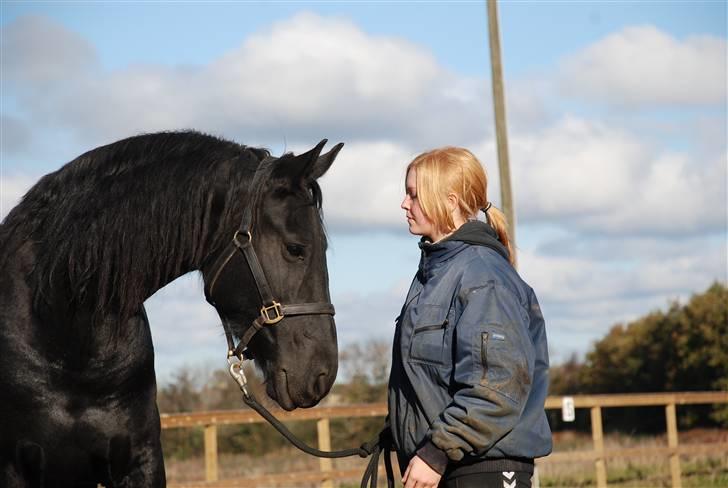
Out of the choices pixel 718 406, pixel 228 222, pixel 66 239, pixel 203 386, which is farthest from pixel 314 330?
pixel 718 406

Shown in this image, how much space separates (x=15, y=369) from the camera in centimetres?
374

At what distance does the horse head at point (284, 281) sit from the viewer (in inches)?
135

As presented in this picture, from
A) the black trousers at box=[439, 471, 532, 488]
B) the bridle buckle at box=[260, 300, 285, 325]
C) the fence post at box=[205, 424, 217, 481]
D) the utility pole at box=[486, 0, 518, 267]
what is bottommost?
the fence post at box=[205, 424, 217, 481]

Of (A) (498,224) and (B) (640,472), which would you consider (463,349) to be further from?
(B) (640,472)

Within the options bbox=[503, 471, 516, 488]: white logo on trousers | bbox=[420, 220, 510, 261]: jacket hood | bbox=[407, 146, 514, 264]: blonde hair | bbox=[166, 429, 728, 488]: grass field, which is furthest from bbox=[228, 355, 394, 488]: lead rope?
bbox=[166, 429, 728, 488]: grass field

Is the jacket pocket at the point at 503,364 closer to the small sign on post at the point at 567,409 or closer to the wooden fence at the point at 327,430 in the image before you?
the wooden fence at the point at 327,430

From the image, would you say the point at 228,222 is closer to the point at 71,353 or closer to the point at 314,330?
the point at 314,330

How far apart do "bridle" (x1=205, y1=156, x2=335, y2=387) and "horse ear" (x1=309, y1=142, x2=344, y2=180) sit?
0.17 meters

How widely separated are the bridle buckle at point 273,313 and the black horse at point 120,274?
3 cm

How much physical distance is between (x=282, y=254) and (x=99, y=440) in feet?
3.29

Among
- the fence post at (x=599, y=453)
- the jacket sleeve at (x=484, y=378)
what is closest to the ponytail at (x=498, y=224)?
the jacket sleeve at (x=484, y=378)

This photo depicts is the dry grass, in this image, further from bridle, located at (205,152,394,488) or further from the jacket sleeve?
the jacket sleeve

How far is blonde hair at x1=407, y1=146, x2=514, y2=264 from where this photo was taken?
306 cm

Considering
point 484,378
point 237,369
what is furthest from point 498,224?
point 237,369
